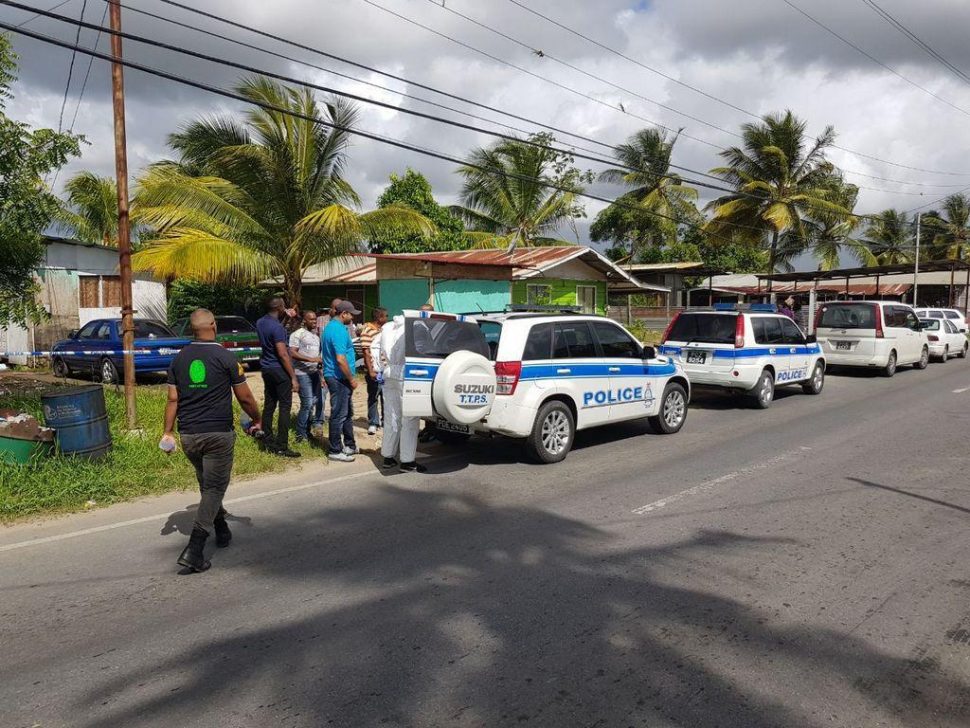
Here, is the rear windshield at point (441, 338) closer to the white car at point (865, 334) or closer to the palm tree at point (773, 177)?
the white car at point (865, 334)

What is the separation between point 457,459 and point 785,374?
756 cm

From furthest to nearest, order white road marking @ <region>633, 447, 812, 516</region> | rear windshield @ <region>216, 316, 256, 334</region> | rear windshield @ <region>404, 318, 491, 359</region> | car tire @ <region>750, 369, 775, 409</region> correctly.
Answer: rear windshield @ <region>216, 316, 256, 334</region> → car tire @ <region>750, 369, 775, 409</region> → rear windshield @ <region>404, 318, 491, 359</region> → white road marking @ <region>633, 447, 812, 516</region>

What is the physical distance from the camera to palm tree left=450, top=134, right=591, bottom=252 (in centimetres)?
2798

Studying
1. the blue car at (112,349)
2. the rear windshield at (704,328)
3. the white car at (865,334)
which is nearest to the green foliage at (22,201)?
the blue car at (112,349)

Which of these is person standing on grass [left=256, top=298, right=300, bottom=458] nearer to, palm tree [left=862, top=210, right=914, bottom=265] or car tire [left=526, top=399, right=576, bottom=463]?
car tire [left=526, top=399, right=576, bottom=463]

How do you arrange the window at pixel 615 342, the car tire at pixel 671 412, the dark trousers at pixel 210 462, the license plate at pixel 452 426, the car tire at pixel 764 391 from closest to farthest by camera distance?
1. the dark trousers at pixel 210 462
2. the license plate at pixel 452 426
3. the window at pixel 615 342
4. the car tire at pixel 671 412
5. the car tire at pixel 764 391

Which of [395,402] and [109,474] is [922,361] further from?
[109,474]

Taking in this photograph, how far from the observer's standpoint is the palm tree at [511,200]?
27984mm

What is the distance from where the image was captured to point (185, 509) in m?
Answer: 6.75

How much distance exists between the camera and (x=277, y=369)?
867cm

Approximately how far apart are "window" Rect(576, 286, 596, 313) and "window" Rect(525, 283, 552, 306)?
5.55 ft

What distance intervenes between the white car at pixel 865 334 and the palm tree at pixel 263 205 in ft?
33.7

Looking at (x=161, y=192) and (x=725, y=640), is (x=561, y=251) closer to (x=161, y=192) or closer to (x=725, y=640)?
(x=161, y=192)

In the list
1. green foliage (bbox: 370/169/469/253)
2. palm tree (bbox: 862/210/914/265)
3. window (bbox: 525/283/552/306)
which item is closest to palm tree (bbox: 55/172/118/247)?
green foliage (bbox: 370/169/469/253)
